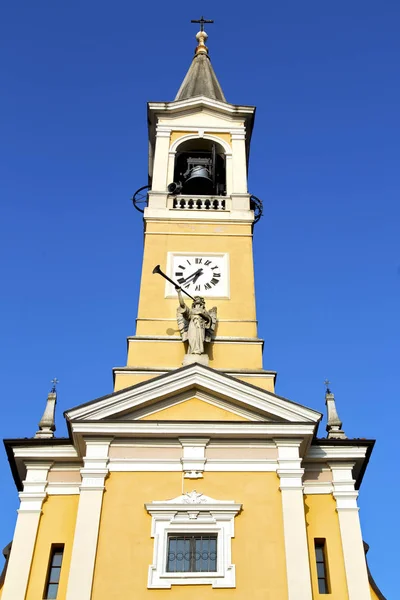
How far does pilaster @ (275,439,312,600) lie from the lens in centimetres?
1488

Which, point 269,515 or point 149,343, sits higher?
point 149,343

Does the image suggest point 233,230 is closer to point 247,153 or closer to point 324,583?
point 247,153

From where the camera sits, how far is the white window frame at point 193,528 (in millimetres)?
14906

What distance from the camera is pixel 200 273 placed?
22.2m

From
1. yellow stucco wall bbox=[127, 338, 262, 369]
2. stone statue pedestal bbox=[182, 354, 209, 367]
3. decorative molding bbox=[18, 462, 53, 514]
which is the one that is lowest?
decorative molding bbox=[18, 462, 53, 514]

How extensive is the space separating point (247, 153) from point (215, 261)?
24.1ft

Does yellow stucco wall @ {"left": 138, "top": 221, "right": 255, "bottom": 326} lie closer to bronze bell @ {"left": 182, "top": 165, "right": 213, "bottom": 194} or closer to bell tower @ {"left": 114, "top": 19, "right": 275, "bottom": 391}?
bell tower @ {"left": 114, "top": 19, "right": 275, "bottom": 391}

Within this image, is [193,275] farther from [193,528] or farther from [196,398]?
[193,528]

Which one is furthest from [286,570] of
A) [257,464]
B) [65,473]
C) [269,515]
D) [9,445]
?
[9,445]

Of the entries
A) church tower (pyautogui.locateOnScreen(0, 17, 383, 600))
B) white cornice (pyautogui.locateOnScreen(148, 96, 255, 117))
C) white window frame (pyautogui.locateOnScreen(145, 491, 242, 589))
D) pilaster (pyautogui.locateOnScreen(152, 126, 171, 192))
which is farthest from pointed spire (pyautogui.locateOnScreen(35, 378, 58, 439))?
white cornice (pyautogui.locateOnScreen(148, 96, 255, 117))

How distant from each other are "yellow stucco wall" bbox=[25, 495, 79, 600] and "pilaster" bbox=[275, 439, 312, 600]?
4343mm

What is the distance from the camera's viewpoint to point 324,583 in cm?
1594

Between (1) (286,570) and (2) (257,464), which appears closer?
(1) (286,570)

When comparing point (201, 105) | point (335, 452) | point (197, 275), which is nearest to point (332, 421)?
point (335, 452)
